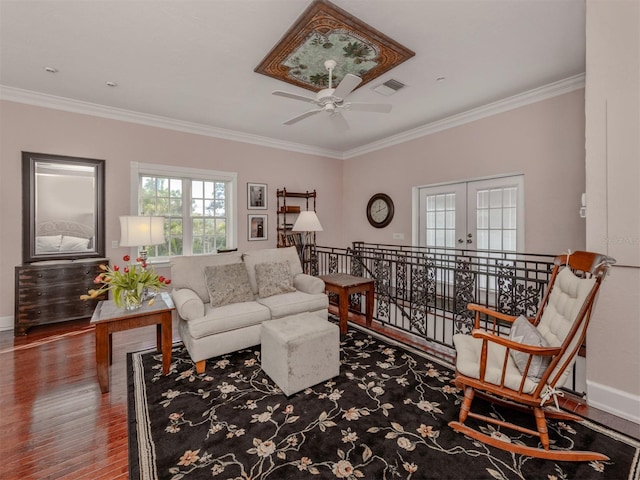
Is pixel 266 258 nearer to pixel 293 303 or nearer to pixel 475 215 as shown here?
pixel 293 303

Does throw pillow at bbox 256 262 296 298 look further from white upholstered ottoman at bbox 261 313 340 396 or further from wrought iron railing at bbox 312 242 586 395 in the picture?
wrought iron railing at bbox 312 242 586 395

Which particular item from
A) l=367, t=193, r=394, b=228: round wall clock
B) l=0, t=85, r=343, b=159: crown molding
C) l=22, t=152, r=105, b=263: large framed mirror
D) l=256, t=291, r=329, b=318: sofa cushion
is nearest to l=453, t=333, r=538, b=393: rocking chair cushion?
l=256, t=291, r=329, b=318: sofa cushion

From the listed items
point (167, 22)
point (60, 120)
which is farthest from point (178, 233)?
point (167, 22)

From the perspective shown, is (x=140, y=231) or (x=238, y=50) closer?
(x=140, y=231)

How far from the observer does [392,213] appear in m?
5.89

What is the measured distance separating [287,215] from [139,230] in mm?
3663

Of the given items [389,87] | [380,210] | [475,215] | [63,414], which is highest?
[389,87]

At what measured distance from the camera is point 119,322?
95.7 inches

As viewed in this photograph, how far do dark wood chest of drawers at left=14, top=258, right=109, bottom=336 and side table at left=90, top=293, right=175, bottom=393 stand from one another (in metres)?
1.62

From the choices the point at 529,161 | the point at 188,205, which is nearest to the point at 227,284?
the point at 188,205

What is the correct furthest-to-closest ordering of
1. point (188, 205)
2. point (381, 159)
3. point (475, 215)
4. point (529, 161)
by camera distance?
1. point (381, 159)
2. point (188, 205)
3. point (475, 215)
4. point (529, 161)

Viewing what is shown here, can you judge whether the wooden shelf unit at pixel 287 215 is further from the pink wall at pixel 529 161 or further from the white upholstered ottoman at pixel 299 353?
the white upholstered ottoman at pixel 299 353

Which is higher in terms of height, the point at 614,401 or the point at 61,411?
the point at 614,401

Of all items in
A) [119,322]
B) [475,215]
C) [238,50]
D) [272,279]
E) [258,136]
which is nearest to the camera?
[119,322]
